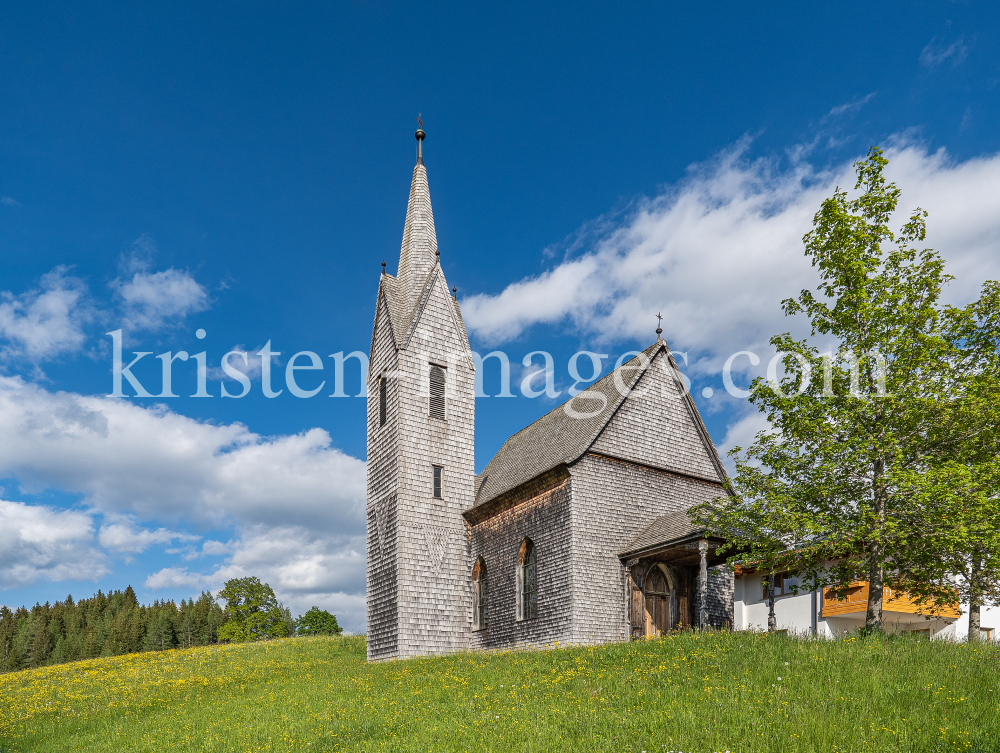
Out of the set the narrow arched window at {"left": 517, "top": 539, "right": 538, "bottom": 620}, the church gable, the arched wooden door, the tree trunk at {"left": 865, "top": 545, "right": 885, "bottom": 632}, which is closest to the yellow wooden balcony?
the church gable

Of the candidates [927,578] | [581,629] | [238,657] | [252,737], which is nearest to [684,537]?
[581,629]

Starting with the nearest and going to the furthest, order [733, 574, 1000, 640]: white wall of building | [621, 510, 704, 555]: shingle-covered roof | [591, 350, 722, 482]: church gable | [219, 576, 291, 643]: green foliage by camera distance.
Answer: [621, 510, 704, 555]: shingle-covered roof → [591, 350, 722, 482]: church gable → [733, 574, 1000, 640]: white wall of building → [219, 576, 291, 643]: green foliage

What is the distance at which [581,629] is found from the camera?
21500 millimetres

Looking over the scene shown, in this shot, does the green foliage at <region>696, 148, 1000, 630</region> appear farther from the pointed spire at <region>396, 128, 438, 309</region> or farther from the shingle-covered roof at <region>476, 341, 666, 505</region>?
the pointed spire at <region>396, 128, 438, 309</region>

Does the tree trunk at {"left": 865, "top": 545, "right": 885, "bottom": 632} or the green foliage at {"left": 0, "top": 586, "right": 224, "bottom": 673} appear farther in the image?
the green foliage at {"left": 0, "top": 586, "right": 224, "bottom": 673}

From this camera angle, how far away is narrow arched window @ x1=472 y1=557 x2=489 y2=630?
84.3 ft

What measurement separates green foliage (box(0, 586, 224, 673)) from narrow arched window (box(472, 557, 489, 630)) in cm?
7330

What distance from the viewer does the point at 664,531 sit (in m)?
22.2

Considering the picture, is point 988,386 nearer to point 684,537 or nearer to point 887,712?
point 887,712

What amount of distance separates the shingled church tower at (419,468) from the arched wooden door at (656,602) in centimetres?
668

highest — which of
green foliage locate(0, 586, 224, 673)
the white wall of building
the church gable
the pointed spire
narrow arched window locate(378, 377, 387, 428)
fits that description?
the pointed spire

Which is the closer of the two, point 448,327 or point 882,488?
point 882,488

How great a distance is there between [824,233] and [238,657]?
27.9m

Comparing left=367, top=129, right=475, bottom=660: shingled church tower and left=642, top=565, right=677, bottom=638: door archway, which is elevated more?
left=367, top=129, right=475, bottom=660: shingled church tower
